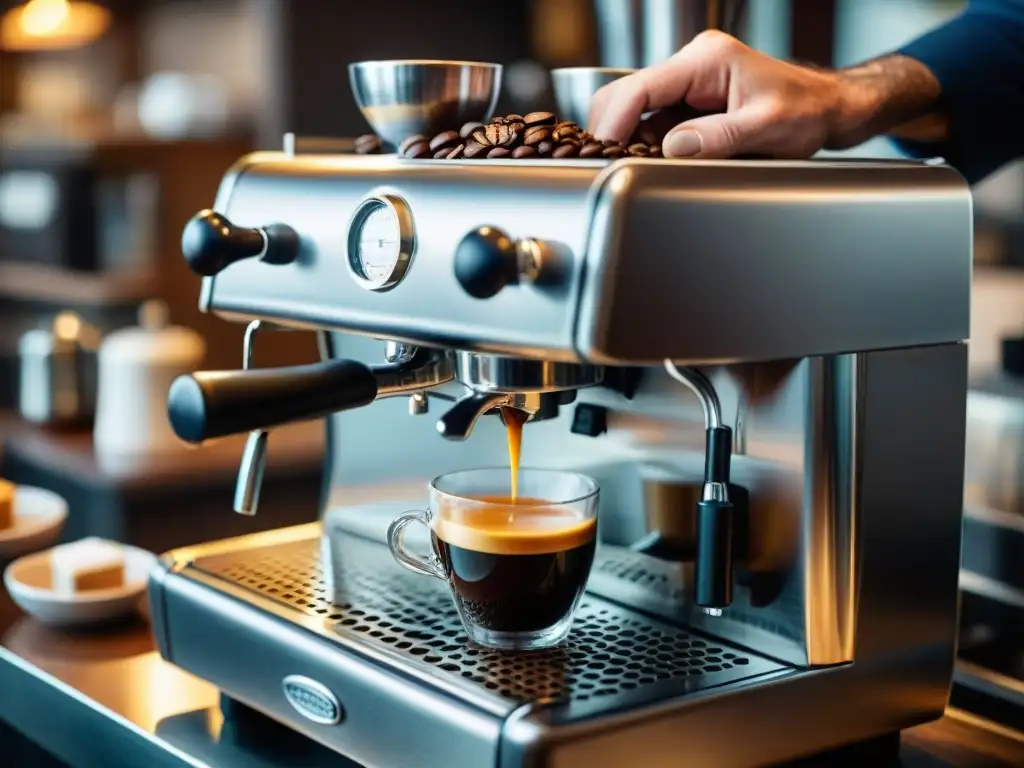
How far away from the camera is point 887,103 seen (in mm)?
908

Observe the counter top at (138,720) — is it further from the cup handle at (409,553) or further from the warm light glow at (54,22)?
the warm light glow at (54,22)

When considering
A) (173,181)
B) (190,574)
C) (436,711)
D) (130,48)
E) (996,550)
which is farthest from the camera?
(130,48)

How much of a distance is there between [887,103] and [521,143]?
0.29 meters

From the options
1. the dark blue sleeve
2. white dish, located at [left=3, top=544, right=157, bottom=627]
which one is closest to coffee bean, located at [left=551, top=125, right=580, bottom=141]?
the dark blue sleeve

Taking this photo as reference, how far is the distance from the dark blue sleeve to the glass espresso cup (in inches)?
15.3

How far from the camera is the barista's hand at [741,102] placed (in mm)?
779

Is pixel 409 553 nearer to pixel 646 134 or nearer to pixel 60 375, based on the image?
pixel 646 134

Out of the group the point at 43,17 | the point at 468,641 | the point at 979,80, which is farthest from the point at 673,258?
the point at 43,17

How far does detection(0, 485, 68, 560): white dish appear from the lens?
1312mm

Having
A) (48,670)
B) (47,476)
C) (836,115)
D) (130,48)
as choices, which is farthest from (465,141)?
(130,48)

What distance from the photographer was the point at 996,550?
1112mm

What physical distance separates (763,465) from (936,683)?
0.18 m

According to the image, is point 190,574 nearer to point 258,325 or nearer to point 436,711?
point 258,325

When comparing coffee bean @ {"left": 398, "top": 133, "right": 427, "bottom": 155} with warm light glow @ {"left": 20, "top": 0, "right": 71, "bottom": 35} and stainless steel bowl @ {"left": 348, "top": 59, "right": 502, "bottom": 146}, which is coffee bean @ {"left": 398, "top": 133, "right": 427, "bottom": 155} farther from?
warm light glow @ {"left": 20, "top": 0, "right": 71, "bottom": 35}
